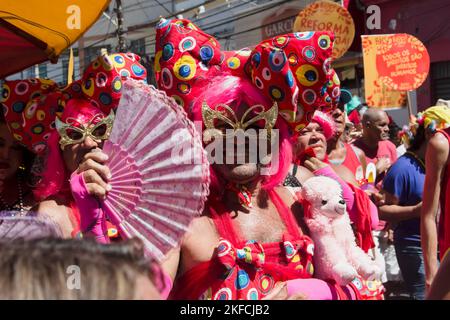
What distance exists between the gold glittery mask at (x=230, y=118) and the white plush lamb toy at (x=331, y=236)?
317 millimetres

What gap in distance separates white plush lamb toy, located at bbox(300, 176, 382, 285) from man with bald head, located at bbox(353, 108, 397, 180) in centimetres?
389

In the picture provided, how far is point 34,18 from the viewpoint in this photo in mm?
2846

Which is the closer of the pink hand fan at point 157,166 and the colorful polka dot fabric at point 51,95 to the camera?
the pink hand fan at point 157,166

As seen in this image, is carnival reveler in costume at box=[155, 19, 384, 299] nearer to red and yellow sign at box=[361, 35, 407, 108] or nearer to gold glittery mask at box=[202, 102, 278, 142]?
gold glittery mask at box=[202, 102, 278, 142]

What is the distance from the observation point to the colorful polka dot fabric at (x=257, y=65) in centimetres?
240

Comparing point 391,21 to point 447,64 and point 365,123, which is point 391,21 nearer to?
point 447,64

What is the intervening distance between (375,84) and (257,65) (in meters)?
5.78

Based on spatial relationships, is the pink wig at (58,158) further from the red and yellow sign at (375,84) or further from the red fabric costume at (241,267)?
the red and yellow sign at (375,84)

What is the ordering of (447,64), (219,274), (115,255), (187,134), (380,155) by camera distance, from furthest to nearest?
(447,64)
(380,155)
(219,274)
(187,134)
(115,255)

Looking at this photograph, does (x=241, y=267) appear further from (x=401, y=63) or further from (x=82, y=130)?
(x=401, y=63)

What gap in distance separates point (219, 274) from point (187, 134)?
0.47 meters

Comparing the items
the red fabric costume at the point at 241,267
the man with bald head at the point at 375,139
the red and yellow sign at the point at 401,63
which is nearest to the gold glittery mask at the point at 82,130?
the red fabric costume at the point at 241,267

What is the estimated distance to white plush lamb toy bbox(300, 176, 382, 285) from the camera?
2387 mm
